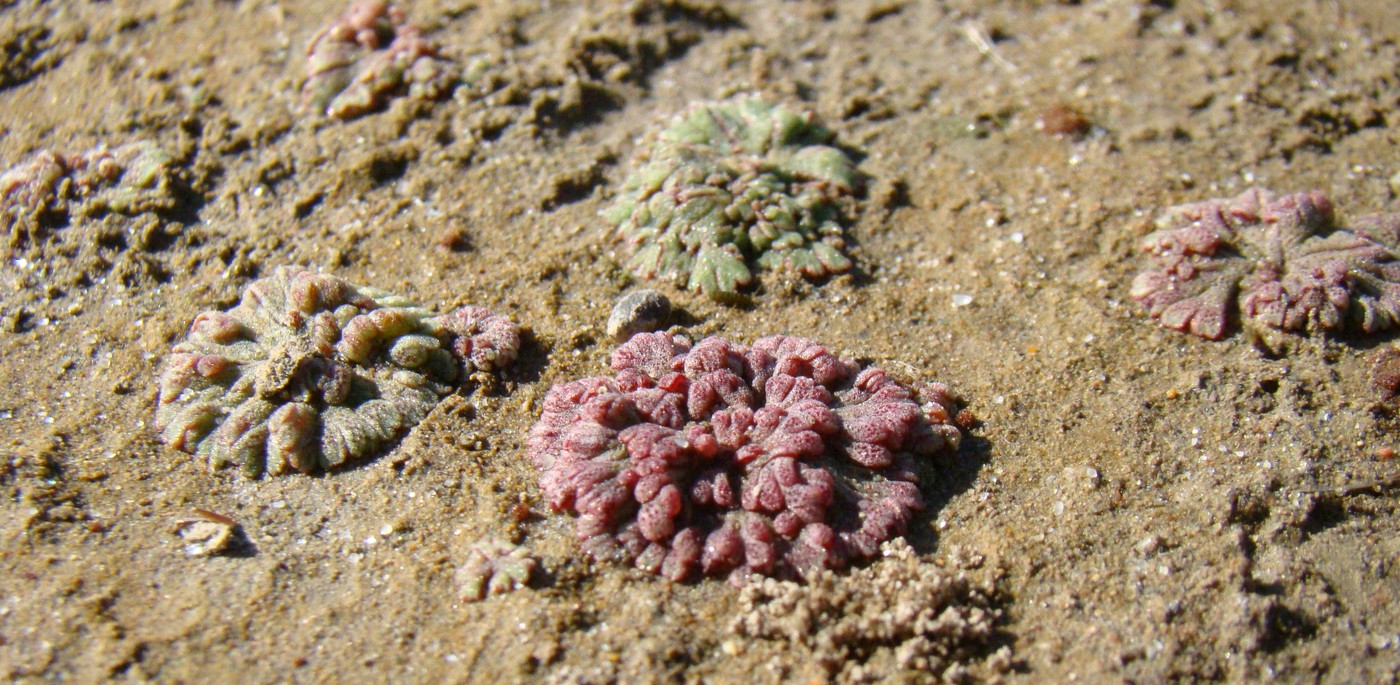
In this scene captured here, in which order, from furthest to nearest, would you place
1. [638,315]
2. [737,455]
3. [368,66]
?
[368,66] < [638,315] < [737,455]

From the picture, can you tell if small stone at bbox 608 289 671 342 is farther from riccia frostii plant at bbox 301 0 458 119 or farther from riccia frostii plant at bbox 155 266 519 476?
riccia frostii plant at bbox 301 0 458 119

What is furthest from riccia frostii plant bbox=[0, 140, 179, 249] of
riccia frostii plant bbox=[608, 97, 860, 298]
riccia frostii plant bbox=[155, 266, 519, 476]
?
riccia frostii plant bbox=[608, 97, 860, 298]

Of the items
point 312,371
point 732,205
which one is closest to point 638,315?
point 732,205

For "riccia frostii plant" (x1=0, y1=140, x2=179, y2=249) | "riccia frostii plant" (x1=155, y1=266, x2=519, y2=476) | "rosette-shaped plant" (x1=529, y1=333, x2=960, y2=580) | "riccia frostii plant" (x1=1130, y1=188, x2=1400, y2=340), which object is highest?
"riccia frostii plant" (x1=0, y1=140, x2=179, y2=249)

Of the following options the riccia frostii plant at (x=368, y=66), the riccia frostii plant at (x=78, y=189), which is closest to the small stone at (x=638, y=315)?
the riccia frostii plant at (x=368, y=66)

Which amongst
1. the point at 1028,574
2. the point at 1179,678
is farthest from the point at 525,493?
the point at 1179,678

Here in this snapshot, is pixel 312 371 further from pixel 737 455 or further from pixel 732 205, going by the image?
pixel 732 205
